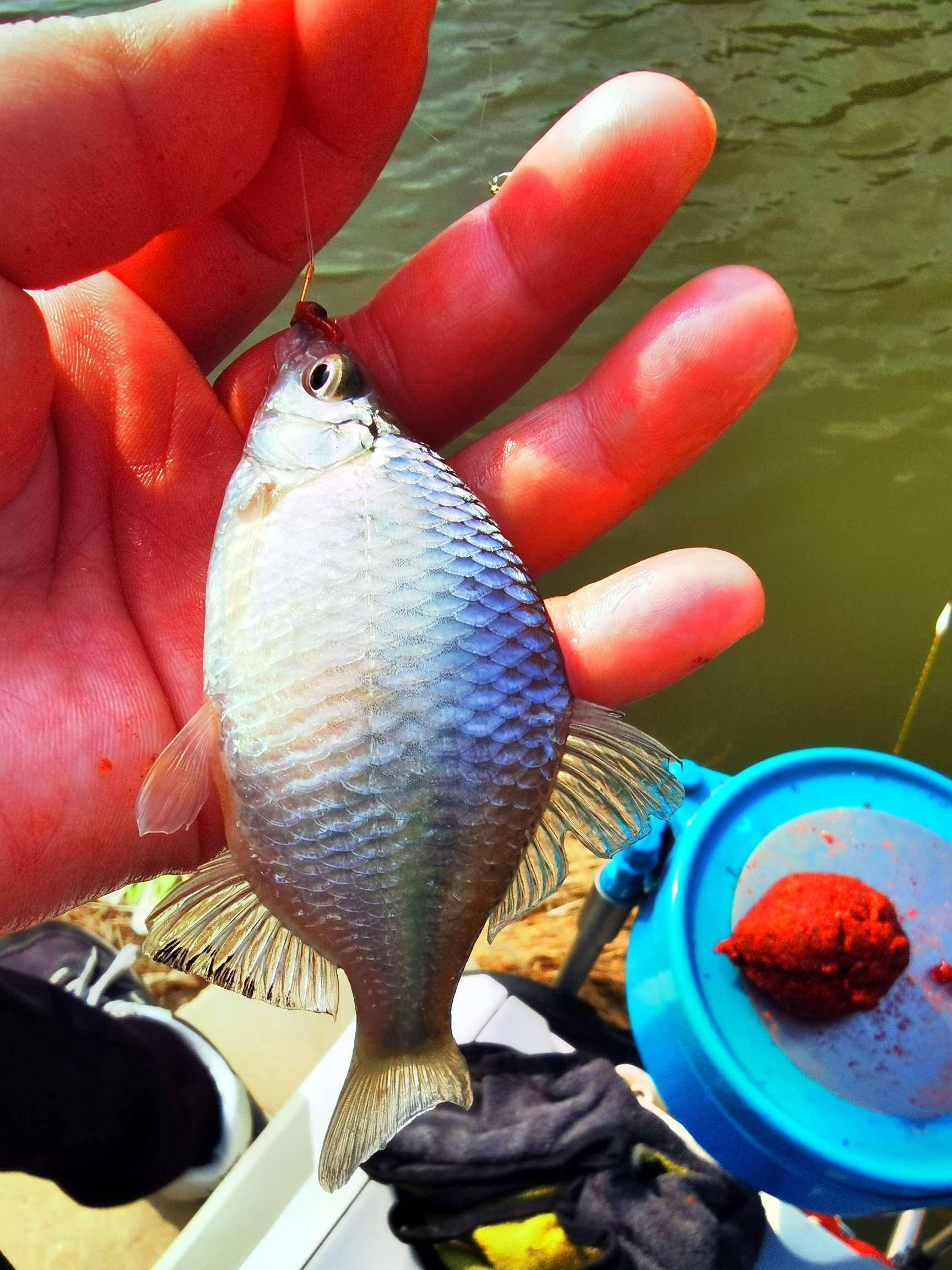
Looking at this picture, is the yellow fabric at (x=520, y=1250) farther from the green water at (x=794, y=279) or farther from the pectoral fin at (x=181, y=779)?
the green water at (x=794, y=279)

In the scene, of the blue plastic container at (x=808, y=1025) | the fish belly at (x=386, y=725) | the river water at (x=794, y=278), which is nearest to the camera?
the fish belly at (x=386, y=725)

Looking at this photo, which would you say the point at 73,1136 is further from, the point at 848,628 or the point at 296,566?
the point at 848,628

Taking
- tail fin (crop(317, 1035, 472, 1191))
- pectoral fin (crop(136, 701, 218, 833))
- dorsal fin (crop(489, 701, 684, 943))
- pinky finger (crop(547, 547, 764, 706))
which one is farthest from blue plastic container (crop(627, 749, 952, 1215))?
pectoral fin (crop(136, 701, 218, 833))

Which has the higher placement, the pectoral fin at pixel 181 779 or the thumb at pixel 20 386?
the thumb at pixel 20 386

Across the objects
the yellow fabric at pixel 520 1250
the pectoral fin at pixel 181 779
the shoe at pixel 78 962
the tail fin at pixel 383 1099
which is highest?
the pectoral fin at pixel 181 779

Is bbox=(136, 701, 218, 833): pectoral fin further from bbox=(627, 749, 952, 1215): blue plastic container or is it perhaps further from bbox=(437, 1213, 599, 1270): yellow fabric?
bbox=(437, 1213, 599, 1270): yellow fabric

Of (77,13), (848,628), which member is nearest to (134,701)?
(848,628)

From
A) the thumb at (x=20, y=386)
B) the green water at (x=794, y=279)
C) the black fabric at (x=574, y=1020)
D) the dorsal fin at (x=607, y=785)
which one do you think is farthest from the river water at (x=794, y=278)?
the thumb at (x=20, y=386)
